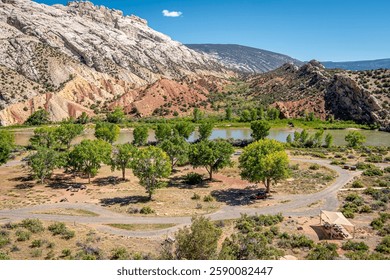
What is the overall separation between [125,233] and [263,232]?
13344 millimetres

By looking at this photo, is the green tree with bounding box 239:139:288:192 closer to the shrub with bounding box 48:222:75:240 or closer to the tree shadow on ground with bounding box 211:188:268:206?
the tree shadow on ground with bounding box 211:188:268:206

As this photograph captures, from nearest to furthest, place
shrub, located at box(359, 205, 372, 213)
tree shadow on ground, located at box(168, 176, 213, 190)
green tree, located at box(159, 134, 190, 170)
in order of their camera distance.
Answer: shrub, located at box(359, 205, 372, 213)
tree shadow on ground, located at box(168, 176, 213, 190)
green tree, located at box(159, 134, 190, 170)

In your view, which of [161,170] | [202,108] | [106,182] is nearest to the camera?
[161,170]

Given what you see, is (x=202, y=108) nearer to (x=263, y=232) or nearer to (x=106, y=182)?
(x=106, y=182)

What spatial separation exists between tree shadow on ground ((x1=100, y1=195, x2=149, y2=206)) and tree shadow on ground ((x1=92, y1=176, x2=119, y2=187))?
8.06 m

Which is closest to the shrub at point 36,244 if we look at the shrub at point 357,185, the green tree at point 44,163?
the green tree at point 44,163

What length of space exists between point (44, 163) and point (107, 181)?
32.5 ft

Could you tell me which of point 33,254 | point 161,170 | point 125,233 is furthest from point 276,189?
point 33,254

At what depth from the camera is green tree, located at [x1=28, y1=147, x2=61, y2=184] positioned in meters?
52.6

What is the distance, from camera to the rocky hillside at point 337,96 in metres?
128

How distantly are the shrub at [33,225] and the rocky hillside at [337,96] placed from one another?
116m

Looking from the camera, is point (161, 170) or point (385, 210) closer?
point (385, 210)

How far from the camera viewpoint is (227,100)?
16800 centimetres

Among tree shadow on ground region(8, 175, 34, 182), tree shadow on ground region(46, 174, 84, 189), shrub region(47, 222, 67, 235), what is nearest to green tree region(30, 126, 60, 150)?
tree shadow on ground region(8, 175, 34, 182)
